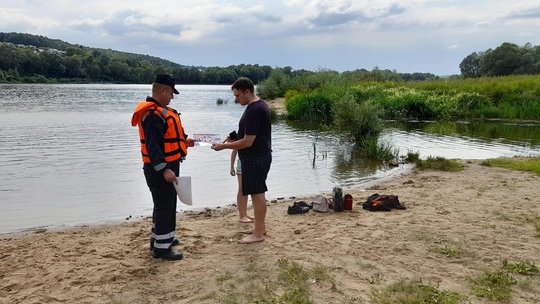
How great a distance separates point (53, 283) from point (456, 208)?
19.5 ft

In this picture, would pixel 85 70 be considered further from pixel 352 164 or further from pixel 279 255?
pixel 279 255

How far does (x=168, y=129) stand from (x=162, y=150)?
232mm

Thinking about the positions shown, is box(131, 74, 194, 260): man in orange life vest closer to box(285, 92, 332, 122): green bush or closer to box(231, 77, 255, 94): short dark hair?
box(231, 77, 255, 94): short dark hair

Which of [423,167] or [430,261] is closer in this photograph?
[430,261]

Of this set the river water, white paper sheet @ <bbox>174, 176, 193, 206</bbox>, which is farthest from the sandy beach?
the river water

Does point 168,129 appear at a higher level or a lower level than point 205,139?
higher

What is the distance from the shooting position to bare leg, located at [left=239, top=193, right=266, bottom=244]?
5812mm

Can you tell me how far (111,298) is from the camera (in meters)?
4.41

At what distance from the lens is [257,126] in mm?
5484

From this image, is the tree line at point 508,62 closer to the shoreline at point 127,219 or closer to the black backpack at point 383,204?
the shoreline at point 127,219

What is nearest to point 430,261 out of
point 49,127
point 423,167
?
point 423,167

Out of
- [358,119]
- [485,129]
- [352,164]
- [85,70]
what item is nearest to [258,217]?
[352,164]

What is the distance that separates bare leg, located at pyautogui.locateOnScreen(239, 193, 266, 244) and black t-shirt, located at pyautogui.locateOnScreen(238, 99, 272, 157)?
551 millimetres

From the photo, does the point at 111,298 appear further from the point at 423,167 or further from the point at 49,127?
the point at 49,127
